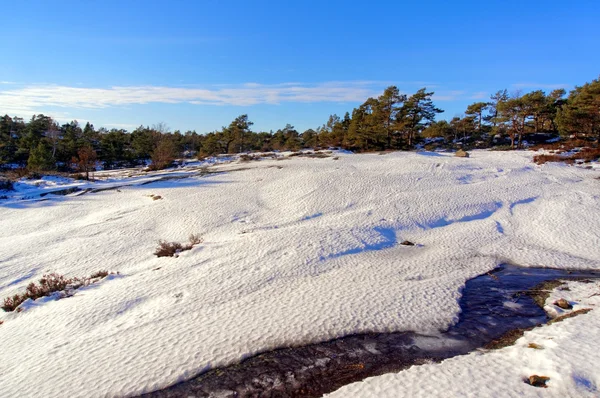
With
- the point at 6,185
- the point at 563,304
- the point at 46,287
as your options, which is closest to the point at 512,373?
the point at 563,304

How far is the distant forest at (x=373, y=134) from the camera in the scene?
132 feet

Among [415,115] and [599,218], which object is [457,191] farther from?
[415,115]

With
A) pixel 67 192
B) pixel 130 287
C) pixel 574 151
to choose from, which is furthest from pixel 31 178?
pixel 574 151

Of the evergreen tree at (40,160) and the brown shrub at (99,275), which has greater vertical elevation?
the evergreen tree at (40,160)

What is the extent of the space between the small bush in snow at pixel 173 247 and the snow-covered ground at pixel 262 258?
1.60 feet

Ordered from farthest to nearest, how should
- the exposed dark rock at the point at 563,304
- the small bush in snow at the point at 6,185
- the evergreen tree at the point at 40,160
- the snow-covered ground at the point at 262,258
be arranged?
1. the evergreen tree at the point at 40,160
2. the small bush in snow at the point at 6,185
3. the exposed dark rock at the point at 563,304
4. the snow-covered ground at the point at 262,258

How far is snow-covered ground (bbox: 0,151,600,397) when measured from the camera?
7199 millimetres

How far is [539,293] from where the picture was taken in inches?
387

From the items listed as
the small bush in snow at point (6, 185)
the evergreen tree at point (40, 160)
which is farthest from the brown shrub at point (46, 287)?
the evergreen tree at point (40, 160)

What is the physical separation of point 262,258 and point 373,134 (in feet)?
124

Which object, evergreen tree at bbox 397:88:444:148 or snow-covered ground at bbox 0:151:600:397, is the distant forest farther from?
snow-covered ground at bbox 0:151:600:397

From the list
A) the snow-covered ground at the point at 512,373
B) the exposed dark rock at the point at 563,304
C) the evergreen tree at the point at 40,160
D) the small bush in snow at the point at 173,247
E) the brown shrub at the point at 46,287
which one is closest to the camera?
the snow-covered ground at the point at 512,373

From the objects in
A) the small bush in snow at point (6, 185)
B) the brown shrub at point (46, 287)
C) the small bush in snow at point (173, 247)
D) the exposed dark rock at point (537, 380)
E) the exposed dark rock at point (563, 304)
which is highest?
the small bush in snow at point (6, 185)

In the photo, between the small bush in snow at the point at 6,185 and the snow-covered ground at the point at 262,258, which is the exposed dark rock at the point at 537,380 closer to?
the snow-covered ground at the point at 262,258
